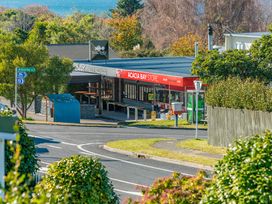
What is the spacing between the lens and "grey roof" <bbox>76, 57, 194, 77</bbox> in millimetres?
63500

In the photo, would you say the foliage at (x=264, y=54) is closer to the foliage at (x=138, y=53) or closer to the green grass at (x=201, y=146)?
the green grass at (x=201, y=146)

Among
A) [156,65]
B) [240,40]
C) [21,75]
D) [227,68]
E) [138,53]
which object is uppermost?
[240,40]

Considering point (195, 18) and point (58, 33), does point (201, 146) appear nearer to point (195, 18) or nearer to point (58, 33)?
point (58, 33)

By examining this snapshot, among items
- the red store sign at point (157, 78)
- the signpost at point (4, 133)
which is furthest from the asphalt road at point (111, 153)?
the signpost at point (4, 133)

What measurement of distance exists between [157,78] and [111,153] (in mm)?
22613

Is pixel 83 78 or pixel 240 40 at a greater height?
pixel 240 40

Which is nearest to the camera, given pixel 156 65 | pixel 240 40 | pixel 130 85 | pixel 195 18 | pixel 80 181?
pixel 80 181

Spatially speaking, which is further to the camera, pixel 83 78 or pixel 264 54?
pixel 83 78

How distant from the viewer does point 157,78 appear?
201 ft

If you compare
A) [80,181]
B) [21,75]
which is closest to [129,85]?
[21,75]

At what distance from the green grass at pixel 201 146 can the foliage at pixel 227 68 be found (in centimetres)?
1426

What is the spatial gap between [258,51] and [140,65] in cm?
1514

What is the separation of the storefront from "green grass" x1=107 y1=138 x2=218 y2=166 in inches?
729

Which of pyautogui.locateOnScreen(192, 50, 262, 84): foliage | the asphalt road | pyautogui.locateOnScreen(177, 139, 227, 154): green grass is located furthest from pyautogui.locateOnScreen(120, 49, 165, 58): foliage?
pyautogui.locateOnScreen(177, 139, 227, 154): green grass
